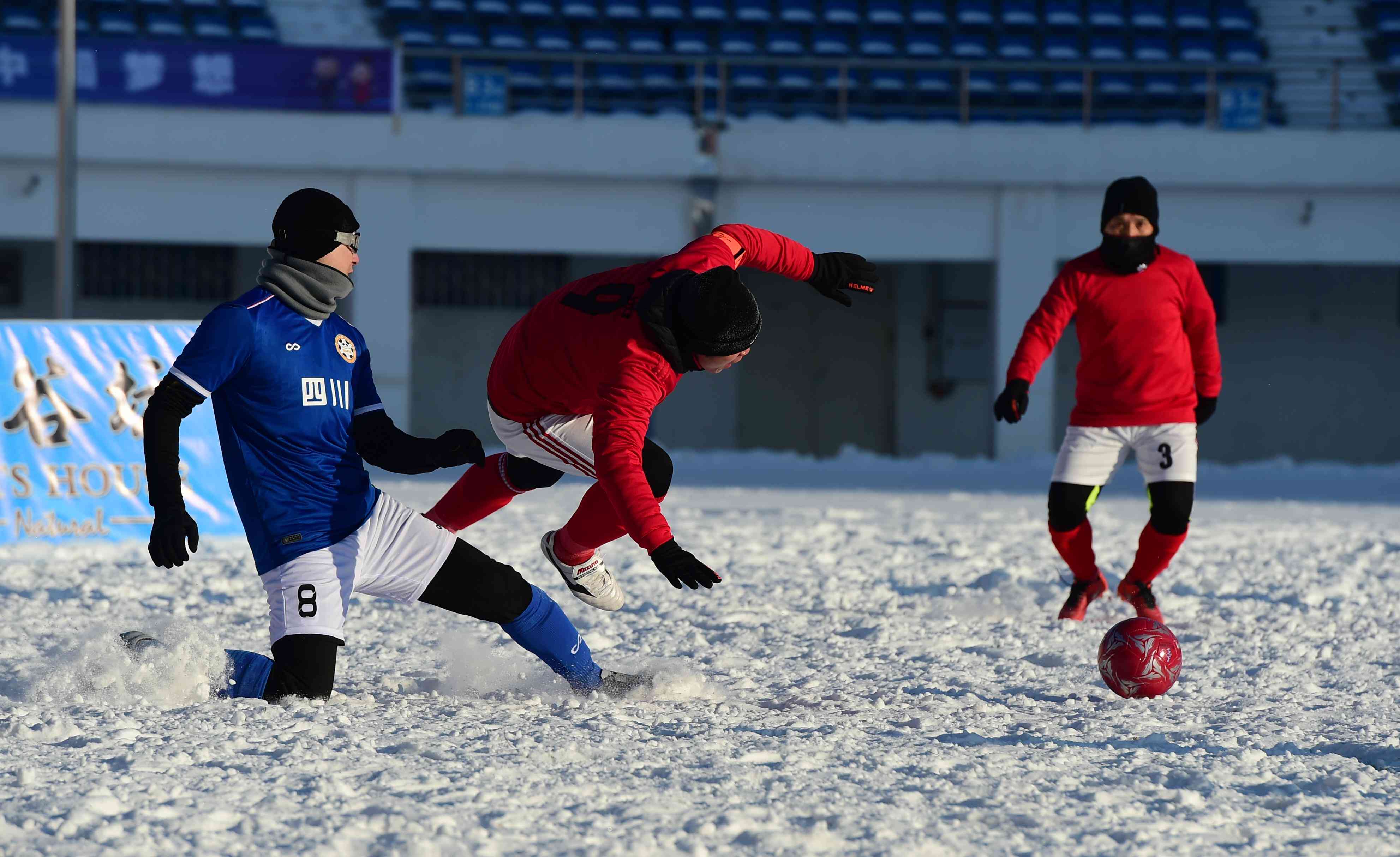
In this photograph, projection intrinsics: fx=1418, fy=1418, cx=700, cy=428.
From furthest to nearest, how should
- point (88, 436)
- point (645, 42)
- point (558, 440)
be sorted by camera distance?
point (645, 42), point (88, 436), point (558, 440)

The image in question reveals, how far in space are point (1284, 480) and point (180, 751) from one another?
1359cm

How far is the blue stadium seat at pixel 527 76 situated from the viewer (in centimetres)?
1730

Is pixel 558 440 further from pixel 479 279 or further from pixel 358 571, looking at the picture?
pixel 479 279

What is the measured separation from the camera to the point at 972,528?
9688 millimetres

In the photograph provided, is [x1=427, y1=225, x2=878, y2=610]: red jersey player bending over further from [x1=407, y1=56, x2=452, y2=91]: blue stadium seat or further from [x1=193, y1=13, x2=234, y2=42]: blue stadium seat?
[x1=193, y1=13, x2=234, y2=42]: blue stadium seat

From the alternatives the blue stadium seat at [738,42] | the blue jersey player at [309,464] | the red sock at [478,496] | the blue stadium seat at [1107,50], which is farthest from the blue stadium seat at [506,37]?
the blue jersey player at [309,464]

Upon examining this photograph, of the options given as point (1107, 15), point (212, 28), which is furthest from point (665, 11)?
point (1107, 15)

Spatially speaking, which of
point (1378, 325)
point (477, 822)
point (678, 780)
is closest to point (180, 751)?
point (477, 822)

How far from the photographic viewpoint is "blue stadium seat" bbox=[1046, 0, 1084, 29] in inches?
764

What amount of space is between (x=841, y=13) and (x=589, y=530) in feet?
53.1

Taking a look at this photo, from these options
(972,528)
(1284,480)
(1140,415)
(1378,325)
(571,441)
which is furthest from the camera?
(1378,325)

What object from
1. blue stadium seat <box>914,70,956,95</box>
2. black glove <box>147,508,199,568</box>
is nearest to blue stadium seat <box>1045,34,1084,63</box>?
blue stadium seat <box>914,70,956,95</box>

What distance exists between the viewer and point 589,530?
4.73 meters

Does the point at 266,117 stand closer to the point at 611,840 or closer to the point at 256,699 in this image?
the point at 256,699
